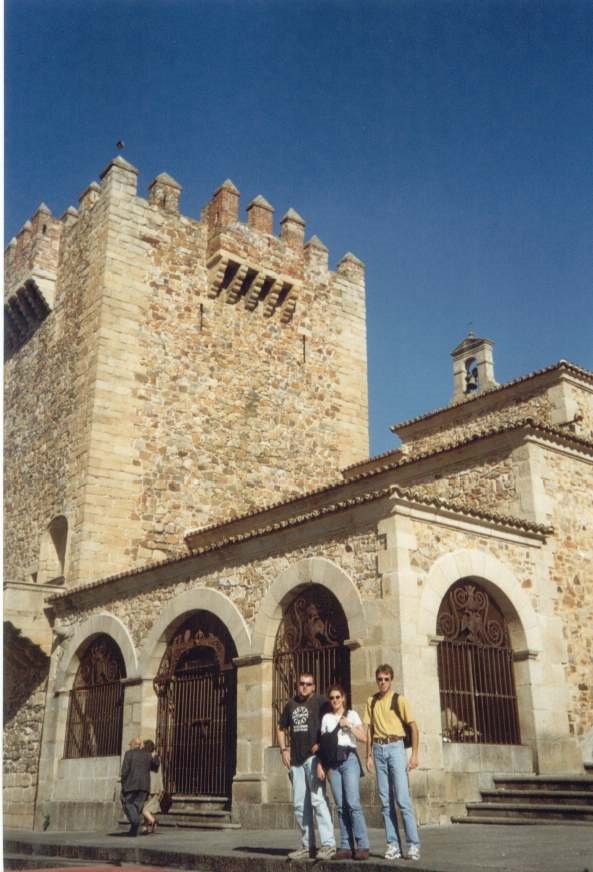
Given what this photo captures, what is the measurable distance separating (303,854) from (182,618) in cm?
692

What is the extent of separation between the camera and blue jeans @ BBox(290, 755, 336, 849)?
748 cm

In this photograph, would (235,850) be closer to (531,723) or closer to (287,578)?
(287,578)

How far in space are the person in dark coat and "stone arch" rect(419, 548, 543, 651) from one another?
437cm

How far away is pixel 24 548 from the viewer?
2003cm

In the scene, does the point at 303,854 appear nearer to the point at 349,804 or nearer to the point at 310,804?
the point at 310,804

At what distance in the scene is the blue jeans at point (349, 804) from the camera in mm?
7301

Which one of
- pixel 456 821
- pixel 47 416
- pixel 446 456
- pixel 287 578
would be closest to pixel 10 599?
pixel 47 416

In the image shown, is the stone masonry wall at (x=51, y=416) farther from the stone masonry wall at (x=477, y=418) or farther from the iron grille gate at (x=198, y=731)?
the stone masonry wall at (x=477, y=418)

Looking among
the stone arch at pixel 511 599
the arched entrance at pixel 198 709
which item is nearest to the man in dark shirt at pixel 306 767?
the stone arch at pixel 511 599

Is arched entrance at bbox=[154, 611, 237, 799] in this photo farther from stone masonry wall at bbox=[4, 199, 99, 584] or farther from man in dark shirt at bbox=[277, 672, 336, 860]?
man in dark shirt at bbox=[277, 672, 336, 860]

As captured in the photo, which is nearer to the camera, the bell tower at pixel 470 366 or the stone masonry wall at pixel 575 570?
the stone masonry wall at pixel 575 570

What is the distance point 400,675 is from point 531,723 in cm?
271

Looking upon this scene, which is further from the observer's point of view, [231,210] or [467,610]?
[231,210]

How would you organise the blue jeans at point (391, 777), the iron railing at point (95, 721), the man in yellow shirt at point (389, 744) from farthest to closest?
the iron railing at point (95, 721)
the man in yellow shirt at point (389, 744)
the blue jeans at point (391, 777)
